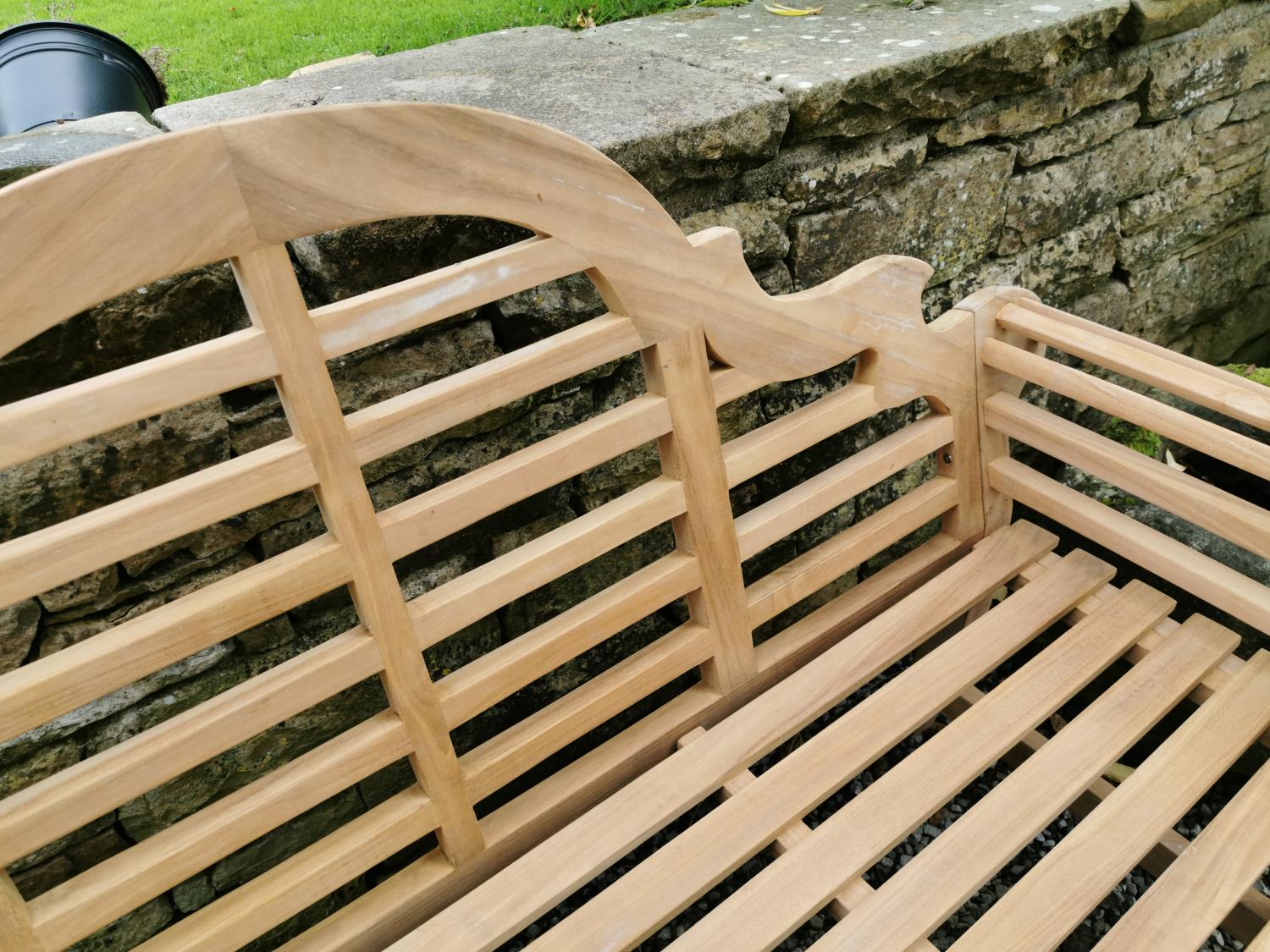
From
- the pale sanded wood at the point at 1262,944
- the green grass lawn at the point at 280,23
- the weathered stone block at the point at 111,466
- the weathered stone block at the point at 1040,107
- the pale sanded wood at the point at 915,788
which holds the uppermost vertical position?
the green grass lawn at the point at 280,23

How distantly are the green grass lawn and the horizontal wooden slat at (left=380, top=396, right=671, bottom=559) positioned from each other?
1.38 m

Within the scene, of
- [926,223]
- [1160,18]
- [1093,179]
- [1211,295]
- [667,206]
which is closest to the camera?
[667,206]

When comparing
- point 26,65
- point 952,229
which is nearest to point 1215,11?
point 952,229

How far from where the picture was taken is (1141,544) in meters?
1.63

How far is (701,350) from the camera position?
1.38m

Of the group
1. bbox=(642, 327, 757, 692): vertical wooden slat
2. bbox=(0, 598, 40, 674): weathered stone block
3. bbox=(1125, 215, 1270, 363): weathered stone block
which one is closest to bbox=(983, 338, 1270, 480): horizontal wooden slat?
bbox=(642, 327, 757, 692): vertical wooden slat

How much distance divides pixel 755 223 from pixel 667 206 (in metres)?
0.19

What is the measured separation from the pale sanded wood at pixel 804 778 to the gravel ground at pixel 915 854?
34cm

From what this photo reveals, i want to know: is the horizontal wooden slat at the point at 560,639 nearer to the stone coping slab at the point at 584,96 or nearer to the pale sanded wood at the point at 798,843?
the pale sanded wood at the point at 798,843

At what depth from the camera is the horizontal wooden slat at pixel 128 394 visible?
3.07 ft

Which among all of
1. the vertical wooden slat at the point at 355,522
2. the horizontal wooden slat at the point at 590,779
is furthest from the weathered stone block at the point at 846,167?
the vertical wooden slat at the point at 355,522

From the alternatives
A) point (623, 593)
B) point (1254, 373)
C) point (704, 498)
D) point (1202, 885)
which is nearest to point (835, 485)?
point (704, 498)

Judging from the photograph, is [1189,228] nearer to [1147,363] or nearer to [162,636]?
[1147,363]

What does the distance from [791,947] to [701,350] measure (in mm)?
1092
